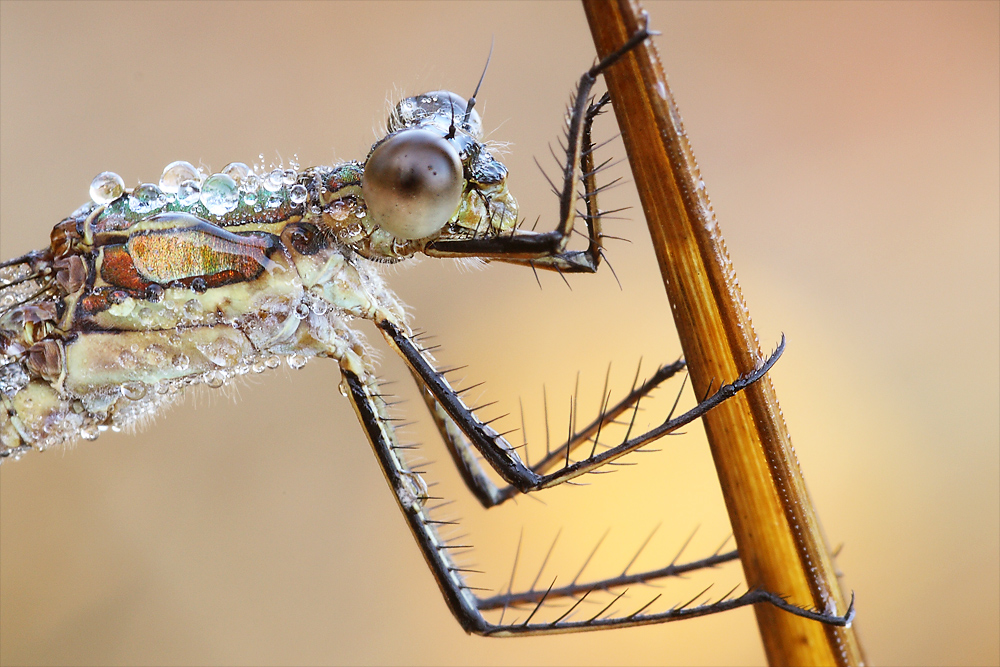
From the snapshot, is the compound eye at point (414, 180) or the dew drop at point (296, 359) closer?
the compound eye at point (414, 180)

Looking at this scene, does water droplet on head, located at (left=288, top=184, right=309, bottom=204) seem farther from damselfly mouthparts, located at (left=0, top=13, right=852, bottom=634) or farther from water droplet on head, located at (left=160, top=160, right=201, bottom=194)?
water droplet on head, located at (left=160, top=160, right=201, bottom=194)

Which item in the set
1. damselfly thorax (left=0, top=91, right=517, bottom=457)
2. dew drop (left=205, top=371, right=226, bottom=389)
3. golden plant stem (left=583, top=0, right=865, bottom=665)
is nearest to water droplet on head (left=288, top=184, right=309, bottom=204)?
damselfly thorax (left=0, top=91, right=517, bottom=457)

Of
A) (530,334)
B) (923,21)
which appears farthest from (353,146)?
(923,21)

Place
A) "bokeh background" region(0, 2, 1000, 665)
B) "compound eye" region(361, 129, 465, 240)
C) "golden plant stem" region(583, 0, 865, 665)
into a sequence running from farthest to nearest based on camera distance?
"bokeh background" region(0, 2, 1000, 665) → "compound eye" region(361, 129, 465, 240) → "golden plant stem" region(583, 0, 865, 665)

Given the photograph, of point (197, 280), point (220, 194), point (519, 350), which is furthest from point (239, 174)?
point (519, 350)

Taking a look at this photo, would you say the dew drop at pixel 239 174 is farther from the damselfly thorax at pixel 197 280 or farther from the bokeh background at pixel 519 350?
the bokeh background at pixel 519 350

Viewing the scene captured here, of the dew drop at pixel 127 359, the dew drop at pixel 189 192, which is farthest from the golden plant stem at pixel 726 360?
the dew drop at pixel 127 359
